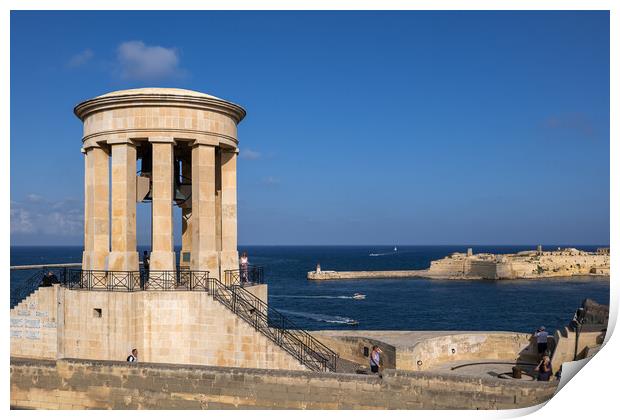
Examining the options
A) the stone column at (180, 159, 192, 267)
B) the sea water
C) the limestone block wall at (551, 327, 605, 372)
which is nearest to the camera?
the limestone block wall at (551, 327, 605, 372)

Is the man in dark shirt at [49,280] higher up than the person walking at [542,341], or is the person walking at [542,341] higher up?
the man in dark shirt at [49,280]

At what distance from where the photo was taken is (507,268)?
95.8m

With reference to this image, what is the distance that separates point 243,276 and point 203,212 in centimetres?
310

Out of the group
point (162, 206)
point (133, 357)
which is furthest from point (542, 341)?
point (162, 206)

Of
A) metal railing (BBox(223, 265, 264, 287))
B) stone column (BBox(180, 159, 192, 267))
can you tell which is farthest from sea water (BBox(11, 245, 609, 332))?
metal railing (BBox(223, 265, 264, 287))

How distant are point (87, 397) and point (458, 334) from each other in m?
11.4

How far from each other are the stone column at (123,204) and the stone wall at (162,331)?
1399 millimetres

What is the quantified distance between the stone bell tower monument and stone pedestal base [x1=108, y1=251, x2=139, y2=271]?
0.03 m

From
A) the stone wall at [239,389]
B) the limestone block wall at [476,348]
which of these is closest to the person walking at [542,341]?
the limestone block wall at [476,348]

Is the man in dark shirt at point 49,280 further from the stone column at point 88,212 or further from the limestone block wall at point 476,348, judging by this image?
the limestone block wall at point 476,348

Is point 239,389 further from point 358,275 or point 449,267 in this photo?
point 449,267

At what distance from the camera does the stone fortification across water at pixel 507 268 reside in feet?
315

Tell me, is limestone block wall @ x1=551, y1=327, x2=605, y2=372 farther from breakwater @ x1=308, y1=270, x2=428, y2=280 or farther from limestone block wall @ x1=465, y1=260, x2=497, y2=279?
breakwater @ x1=308, y1=270, x2=428, y2=280

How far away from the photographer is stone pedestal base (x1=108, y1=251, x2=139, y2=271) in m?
17.1
